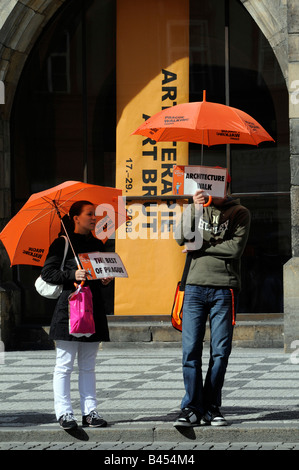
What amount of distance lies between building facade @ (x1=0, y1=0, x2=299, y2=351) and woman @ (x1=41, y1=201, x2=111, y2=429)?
598cm

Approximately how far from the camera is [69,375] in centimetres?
739

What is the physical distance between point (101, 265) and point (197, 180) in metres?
0.92

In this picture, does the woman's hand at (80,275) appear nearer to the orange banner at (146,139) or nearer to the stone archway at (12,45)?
the orange banner at (146,139)

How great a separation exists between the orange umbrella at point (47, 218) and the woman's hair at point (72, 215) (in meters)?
0.07

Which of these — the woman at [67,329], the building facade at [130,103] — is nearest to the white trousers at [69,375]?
the woman at [67,329]

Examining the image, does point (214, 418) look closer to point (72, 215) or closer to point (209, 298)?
point (209, 298)

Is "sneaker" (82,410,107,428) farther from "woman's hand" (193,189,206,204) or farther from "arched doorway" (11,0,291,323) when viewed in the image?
"arched doorway" (11,0,291,323)

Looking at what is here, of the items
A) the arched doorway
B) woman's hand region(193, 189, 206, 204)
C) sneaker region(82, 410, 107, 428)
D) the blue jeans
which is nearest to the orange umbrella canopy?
woman's hand region(193, 189, 206, 204)

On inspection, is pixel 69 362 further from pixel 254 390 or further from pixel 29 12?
pixel 29 12

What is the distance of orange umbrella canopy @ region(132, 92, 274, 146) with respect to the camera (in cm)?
782

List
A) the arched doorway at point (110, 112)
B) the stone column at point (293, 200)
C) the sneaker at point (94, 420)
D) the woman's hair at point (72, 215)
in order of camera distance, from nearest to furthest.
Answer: the sneaker at point (94, 420) → the woman's hair at point (72, 215) → the stone column at point (293, 200) → the arched doorway at point (110, 112)

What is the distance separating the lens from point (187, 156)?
545 inches

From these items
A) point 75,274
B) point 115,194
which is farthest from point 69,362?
point 115,194

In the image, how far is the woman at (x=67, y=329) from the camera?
7.31 metres
